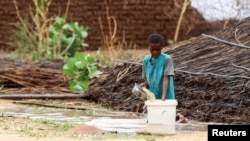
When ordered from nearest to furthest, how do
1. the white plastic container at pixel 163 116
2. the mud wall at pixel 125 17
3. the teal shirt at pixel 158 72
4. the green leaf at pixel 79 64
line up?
the white plastic container at pixel 163 116, the teal shirt at pixel 158 72, the green leaf at pixel 79 64, the mud wall at pixel 125 17

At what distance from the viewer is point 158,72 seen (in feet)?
29.9

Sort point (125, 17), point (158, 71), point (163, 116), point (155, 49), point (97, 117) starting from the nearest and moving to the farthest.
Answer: point (163, 116), point (155, 49), point (158, 71), point (97, 117), point (125, 17)

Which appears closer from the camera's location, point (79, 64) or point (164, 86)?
point (164, 86)

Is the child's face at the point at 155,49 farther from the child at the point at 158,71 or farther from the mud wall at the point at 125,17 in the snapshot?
the mud wall at the point at 125,17

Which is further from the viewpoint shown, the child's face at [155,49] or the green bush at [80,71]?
the green bush at [80,71]

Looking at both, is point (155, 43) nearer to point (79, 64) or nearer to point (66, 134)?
point (66, 134)

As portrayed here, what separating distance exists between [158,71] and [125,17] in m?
11.6

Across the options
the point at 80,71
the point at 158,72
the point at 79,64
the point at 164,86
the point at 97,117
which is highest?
the point at 79,64

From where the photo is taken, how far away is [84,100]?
40.2 feet

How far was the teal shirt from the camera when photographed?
29.7 feet

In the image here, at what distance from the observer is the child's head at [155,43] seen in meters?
8.79

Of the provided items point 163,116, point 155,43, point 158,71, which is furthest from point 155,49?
point 163,116

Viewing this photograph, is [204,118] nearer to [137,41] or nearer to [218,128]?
[218,128]

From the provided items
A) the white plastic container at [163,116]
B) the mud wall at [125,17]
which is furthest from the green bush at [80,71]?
the mud wall at [125,17]
